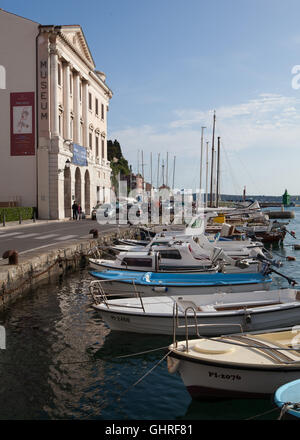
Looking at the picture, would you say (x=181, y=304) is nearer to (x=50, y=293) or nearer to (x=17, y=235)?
(x=50, y=293)

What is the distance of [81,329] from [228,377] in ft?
17.9

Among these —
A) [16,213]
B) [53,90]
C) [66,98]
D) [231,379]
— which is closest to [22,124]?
[53,90]

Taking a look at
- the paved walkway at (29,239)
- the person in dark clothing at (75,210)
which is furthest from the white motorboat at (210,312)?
the person in dark clothing at (75,210)

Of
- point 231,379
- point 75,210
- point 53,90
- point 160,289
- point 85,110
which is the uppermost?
point 85,110

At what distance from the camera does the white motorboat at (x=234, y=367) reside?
703 centimetres

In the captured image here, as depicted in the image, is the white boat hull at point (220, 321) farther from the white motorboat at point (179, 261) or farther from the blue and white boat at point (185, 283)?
the white motorboat at point (179, 261)

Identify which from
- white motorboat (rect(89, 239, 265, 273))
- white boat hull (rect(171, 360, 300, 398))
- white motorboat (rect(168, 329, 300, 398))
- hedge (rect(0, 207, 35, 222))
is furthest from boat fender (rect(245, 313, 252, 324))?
hedge (rect(0, 207, 35, 222))

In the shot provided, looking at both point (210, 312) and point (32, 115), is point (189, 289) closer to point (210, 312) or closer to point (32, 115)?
point (210, 312)

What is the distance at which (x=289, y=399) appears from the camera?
19.1 ft

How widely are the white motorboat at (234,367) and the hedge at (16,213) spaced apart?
26310mm

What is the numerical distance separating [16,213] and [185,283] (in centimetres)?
2329

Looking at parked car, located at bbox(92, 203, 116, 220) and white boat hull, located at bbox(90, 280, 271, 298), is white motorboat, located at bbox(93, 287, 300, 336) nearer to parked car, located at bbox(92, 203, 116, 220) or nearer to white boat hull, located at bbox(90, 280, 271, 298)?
white boat hull, located at bbox(90, 280, 271, 298)
